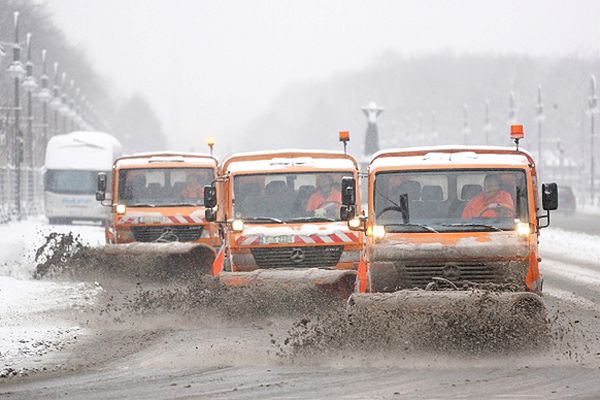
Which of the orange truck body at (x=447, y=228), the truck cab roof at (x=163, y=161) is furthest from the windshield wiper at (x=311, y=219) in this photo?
the truck cab roof at (x=163, y=161)

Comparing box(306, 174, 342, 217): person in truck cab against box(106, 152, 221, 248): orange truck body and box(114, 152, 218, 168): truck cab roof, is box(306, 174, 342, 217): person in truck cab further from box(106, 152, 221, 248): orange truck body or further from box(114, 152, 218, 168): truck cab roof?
box(114, 152, 218, 168): truck cab roof

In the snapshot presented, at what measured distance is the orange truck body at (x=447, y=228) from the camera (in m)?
12.8

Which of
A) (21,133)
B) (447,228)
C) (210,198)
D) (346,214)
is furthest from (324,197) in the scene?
(21,133)

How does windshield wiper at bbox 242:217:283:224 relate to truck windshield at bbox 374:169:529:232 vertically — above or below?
below

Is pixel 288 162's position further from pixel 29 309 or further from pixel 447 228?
pixel 447 228

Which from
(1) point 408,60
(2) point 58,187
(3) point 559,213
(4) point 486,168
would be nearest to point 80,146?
(2) point 58,187

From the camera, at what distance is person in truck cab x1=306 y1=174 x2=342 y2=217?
17.2 meters

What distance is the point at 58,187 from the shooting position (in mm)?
49625

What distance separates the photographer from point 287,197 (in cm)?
1712

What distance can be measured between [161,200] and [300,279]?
795 cm

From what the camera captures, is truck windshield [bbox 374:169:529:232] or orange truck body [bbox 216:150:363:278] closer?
truck windshield [bbox 374:169:529:232]

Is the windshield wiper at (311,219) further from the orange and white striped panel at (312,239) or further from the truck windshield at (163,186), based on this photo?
the truck windshield at (163,186)

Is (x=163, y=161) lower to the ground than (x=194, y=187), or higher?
higher

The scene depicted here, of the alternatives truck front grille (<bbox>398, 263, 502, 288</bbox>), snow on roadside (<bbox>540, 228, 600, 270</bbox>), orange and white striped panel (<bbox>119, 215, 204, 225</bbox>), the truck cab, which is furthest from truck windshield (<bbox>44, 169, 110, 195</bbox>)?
truck front grille (<bbox>398, 263, 502, 288</bbox>)
